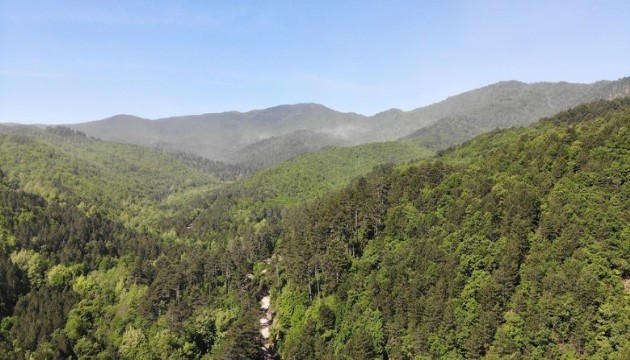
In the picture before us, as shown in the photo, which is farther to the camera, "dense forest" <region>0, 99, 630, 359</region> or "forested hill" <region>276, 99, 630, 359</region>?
"dense forest" <region>0, 99, 630, 359</region>

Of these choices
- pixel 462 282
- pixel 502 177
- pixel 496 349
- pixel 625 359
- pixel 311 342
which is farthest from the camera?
pixel 502 177

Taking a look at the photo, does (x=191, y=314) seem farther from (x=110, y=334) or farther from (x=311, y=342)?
(x=311, y=342)

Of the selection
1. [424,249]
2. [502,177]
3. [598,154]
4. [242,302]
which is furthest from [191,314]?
[598,154]

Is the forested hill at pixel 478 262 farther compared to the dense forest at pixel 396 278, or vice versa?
the dense forest at pixel 396 278
